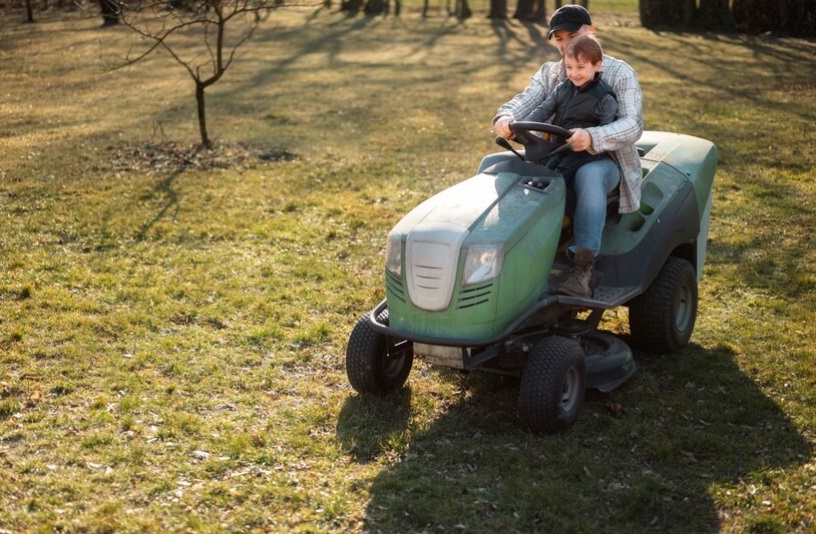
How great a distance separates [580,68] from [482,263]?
134cm

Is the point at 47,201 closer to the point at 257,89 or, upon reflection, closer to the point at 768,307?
the point at 768,307

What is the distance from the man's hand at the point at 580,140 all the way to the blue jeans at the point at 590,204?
16 centimetres

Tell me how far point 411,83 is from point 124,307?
11649 mm

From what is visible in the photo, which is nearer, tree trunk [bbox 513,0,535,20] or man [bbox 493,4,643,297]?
man [bbox 493,4,643,297]

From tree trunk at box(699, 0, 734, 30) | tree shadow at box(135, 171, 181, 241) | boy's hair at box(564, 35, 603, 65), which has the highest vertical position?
boy's hair at box(564, 35, 603, 65)

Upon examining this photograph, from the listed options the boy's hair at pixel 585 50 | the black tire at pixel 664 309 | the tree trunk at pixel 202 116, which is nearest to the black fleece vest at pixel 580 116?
the boy's hair at pixel 585 50

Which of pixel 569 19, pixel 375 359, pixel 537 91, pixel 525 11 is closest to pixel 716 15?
pixel 525 11

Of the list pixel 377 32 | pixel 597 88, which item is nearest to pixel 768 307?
pixel 597 88

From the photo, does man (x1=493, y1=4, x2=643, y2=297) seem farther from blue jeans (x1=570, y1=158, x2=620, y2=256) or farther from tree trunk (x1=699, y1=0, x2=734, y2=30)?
tree trunk (x1=699, y1=0, x2=734, y2=30)

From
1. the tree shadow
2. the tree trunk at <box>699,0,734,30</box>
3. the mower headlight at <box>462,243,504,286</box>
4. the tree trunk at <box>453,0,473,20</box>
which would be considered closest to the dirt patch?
the tree shadow

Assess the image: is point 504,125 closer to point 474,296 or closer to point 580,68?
point 580,68

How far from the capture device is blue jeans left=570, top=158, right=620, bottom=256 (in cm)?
549

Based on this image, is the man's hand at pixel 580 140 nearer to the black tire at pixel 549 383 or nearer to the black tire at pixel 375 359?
the black tire at pixel 549 383

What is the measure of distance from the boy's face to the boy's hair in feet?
0.05
